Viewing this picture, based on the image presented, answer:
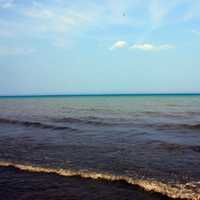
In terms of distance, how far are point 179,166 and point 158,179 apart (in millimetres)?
1655

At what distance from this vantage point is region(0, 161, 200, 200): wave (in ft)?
19.8

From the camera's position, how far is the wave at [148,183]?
603cm

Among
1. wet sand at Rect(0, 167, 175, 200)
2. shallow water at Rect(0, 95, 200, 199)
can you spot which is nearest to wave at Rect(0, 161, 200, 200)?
shallow water at Rect(0, 95, 200, 199)

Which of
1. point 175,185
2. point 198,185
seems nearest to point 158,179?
point 175,185

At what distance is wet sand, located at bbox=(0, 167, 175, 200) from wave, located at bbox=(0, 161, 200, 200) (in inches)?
9.5

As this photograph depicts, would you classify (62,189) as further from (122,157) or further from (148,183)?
(122,157)

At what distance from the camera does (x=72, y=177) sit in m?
7.45

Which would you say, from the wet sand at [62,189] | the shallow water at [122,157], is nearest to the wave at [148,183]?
the shallow water at [122,157]

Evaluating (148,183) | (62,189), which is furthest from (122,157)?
(62,189)

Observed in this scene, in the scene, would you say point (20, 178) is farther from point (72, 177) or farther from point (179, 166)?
point (179, 166)

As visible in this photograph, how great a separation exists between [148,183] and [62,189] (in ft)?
8.51

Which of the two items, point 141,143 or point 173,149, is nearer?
point 173,149

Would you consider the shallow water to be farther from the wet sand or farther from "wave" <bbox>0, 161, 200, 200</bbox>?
the wet sand

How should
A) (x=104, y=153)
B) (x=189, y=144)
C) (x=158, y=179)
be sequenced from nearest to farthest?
(x=158, y=179) < (x=104, y=153) < (x=189, y=144)
